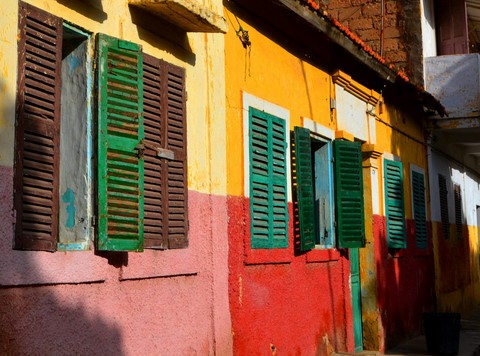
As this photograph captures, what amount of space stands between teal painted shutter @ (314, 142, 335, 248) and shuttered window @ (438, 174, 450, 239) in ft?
24.5

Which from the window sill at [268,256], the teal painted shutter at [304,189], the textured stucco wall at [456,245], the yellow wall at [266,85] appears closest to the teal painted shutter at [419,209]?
the textured stucco wall at [456,245]

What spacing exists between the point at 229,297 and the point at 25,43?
3.54 m

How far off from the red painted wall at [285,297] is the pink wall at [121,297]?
34 centimetres

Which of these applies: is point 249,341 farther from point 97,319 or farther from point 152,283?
point 97,319

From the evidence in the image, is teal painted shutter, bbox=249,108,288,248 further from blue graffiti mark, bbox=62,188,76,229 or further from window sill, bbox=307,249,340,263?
blue graffiti mark, bbox=62,188,76,229

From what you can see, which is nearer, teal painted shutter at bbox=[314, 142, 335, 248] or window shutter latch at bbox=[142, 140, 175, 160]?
window shutter latch at bbox=[142, 140, 175, 160]

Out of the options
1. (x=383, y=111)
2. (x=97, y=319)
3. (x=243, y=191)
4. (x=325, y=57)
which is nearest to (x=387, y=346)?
(x=383, y=111)

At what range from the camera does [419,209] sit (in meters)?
16.4

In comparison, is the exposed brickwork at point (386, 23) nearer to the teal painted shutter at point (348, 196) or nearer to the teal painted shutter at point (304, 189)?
the teal painted shutter at point (348, 196)

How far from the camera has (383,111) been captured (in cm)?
1447

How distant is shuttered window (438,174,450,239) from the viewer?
1861 centimetres

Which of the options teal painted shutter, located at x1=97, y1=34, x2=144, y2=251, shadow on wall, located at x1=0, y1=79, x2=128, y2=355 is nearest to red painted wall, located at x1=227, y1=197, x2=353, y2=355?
teal painted shutter, located at x1=97, y1=34, x2=144, y2=251

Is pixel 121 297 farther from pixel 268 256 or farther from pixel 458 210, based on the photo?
pixel 458 210

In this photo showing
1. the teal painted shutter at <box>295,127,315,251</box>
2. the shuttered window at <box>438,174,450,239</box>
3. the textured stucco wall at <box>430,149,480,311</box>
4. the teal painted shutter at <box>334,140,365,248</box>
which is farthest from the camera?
the shuttered window at <box>438,174,450,239</box>
